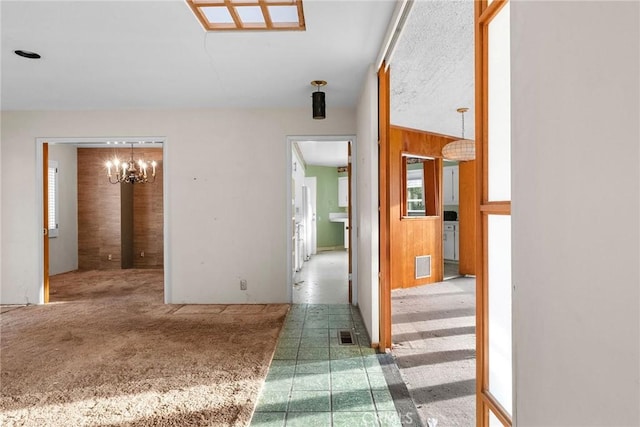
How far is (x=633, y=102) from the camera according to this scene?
510mm

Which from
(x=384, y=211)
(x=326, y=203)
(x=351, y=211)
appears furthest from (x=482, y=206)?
(x=326, y=203)

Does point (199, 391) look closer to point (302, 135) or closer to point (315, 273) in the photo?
point (302, 135)

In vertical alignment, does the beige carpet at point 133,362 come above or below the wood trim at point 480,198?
below

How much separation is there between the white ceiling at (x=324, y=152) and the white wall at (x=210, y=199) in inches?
84.0

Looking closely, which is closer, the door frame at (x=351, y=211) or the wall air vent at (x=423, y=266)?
the door frame at (x=351, y=211)

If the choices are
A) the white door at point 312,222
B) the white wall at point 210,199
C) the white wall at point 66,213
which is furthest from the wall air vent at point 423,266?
the white wall at point 66,213

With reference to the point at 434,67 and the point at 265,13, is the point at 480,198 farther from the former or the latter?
the point at 434,67

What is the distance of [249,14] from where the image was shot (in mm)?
2330

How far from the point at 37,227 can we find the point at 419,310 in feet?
15.7

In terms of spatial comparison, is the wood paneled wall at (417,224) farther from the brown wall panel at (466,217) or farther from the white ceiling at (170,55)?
the white ceiling at (170,55)

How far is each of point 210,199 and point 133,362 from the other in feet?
7.18

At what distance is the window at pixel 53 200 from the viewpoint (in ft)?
20.9

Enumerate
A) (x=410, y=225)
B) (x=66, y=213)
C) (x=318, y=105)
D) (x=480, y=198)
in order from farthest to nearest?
(x=66, y=213) < (x=410, y=225) < (x=318, y=105) < (x=480, y=198)

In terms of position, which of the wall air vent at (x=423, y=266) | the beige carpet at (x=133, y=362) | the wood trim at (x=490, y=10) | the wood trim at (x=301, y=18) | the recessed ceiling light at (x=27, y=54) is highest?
the recessed ceiling light at (x=27, y=54)
